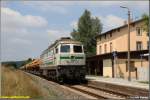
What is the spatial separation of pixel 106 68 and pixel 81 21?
4538 cm

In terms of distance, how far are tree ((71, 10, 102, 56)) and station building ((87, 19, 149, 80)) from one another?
22995 millimetres

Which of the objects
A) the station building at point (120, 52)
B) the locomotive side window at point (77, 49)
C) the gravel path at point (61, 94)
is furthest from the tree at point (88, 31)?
the gravel path at point (61, 94)

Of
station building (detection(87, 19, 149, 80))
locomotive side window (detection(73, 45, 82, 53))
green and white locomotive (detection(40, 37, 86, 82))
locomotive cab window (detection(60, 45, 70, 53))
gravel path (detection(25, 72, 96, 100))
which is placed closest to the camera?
gravel path (detection(25, 72, 96, 100))

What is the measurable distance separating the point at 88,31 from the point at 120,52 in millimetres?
47438

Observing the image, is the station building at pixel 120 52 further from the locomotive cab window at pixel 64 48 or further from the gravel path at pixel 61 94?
the gravel path at pixel 61 94

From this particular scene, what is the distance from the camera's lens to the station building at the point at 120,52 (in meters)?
48.2

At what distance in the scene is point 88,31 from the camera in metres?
98.0

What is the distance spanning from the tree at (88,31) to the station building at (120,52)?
23.0 m

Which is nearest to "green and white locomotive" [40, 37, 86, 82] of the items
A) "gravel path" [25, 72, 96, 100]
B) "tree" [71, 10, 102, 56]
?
"gravel path" [25, 72, 96, 100]

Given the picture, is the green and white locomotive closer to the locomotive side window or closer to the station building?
the locomotive side window

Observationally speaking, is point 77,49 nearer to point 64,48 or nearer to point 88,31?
point 64,48

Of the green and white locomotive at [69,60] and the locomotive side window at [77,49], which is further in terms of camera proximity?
the locomotive side window at [77,49]

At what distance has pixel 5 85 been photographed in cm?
1831

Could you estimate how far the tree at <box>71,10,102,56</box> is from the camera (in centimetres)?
9519
